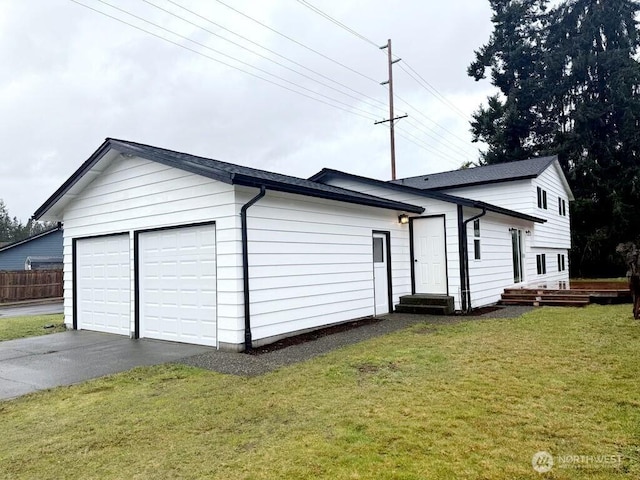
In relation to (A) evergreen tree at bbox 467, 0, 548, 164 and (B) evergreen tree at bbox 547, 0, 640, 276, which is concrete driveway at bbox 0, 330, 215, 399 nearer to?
(B) evergreen tree at bbox 547, 0, 640, 276

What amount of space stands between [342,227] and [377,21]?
44.1 ft

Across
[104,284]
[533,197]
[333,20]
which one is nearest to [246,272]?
[104,284]

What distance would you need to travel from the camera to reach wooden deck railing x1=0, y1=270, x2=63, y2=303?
1945 centimetres

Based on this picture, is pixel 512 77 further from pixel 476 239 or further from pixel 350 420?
pixel 350 420

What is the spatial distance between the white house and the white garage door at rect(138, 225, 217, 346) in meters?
0.03

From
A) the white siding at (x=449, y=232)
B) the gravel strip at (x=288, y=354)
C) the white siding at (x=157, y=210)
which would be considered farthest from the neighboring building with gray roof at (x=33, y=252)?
the gravel strip at (x=288, y=354)

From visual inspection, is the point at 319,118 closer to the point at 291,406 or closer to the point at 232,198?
the point at 232,198

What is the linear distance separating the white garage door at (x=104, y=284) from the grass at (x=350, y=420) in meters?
3.37

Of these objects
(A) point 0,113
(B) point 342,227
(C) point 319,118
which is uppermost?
(C) point 319,118

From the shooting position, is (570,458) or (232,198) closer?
(570,458)

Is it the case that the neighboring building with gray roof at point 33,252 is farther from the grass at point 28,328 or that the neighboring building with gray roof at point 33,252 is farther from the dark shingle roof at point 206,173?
the dark shingle roof at point 206,173

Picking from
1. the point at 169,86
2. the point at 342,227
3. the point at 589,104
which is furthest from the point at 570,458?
the point at 589,104

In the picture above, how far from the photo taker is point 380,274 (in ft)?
33.8

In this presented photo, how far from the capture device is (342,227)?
8.98 m
